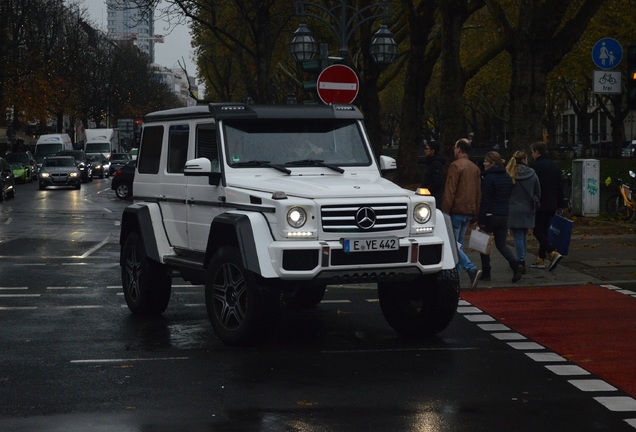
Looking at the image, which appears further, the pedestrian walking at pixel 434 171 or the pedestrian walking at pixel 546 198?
the pedestrian walking at pixel 546 198

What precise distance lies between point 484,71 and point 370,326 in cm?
5974

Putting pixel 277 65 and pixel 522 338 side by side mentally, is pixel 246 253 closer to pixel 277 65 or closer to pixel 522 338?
pixel 522 338

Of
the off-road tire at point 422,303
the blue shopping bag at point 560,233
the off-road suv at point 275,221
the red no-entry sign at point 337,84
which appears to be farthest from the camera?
the red no-entry sign at point 337,84

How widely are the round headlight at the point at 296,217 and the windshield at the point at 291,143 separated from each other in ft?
4.37

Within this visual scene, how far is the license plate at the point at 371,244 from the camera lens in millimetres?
10758

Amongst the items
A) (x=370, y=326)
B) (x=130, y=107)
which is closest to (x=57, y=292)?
(x=370, y=326)

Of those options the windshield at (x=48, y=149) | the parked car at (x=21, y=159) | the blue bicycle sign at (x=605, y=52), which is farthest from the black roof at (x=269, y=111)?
the windshield at (x=48, y=149)

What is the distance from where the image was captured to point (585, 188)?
28.5 meters

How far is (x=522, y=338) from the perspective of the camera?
11.8 m

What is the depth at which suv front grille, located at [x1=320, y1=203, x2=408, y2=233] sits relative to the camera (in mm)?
10758

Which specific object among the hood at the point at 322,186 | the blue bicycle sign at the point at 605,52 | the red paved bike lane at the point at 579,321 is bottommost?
the red paved bike lane at the point at 579,321

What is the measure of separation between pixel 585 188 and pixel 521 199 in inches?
468

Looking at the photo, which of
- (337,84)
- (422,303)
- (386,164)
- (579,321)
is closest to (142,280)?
(386,164)

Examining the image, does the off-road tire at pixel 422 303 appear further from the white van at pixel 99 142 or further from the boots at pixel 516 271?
the white van at pixel 99 142
